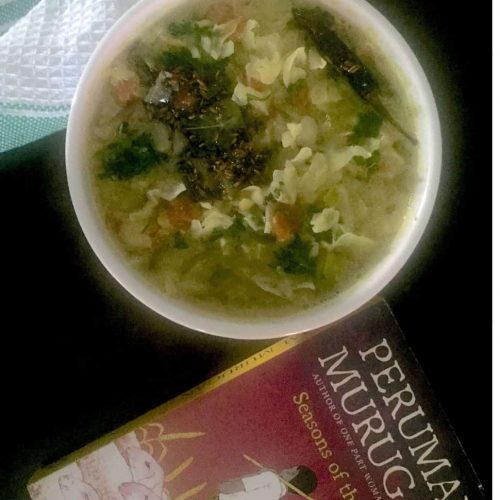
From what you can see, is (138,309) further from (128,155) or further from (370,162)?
(370,162)

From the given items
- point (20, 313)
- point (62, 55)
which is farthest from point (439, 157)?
point (20, 313)

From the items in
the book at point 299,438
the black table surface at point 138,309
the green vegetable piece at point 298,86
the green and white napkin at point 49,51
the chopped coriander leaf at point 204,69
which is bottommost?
the book at point 299,438

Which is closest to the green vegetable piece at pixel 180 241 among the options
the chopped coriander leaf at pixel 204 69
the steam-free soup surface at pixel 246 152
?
the steam-free soup surface at pixel 246 152

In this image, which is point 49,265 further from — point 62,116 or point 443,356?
point 443,356

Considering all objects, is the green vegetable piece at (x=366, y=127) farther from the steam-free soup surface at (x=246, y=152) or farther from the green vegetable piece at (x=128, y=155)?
the green vegetable piece at (x=128, y=155)

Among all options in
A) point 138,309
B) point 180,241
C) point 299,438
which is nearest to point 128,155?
point 180,241

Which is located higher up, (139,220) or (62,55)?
(62,55)

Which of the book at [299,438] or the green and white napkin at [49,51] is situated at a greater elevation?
the green and white napkin at [49,51]
